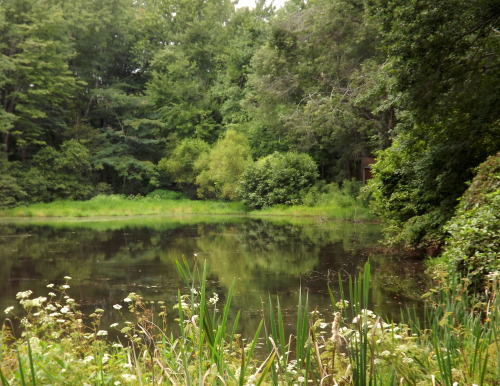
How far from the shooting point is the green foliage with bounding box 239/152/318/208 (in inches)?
960

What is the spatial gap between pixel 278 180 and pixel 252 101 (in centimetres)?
436

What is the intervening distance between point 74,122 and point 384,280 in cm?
2770

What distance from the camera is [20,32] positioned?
81.6ft

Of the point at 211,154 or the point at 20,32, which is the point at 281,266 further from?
the point at 20,32

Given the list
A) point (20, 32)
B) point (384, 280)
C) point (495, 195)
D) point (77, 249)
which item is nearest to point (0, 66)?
point (20, 32)

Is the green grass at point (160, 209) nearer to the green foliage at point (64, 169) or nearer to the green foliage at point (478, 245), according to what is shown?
the green foliage at point (64, 169)

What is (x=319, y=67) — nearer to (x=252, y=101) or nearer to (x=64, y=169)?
(x=252, y=101)

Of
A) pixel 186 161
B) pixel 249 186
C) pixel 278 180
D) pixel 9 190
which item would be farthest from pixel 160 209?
pixel 9 190

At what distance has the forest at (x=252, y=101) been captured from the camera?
796 centimetres

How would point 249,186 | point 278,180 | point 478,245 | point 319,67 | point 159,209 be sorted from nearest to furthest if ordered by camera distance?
point 478,245, point 319,67, point 278,180, point 249,186, point 159,209

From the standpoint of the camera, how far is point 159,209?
26.7 meters

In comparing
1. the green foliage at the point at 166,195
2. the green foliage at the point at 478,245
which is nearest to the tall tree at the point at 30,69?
the green foliage at the point at 166,195

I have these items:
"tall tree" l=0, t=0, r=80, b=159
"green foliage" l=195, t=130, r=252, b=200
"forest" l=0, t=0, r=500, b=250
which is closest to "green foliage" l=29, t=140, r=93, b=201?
"forest" l=0, t=0, r=500, b=250

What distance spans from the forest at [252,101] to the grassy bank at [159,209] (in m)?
0.88
